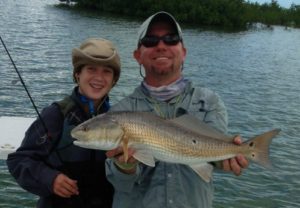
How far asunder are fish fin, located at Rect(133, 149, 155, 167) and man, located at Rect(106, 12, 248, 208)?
0.58 ft

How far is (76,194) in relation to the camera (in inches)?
171

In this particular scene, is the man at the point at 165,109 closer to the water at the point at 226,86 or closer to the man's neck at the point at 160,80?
the man's neck at the point at 160,80

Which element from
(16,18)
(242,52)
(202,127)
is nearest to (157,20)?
(202,127)

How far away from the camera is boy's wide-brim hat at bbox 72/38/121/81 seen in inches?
171

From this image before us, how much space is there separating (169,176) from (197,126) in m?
0.47

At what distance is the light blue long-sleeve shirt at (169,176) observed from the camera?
3875 mm

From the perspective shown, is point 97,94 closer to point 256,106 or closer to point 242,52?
point 256,106

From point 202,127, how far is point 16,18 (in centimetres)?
4214

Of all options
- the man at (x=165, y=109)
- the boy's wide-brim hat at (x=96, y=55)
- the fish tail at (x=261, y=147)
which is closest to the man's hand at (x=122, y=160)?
the man at (x=165, y=109)

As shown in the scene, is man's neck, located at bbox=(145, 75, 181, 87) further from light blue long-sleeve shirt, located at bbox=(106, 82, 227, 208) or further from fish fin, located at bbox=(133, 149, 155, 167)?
fish fin, located at bbox=(133, 149, 155, 167)

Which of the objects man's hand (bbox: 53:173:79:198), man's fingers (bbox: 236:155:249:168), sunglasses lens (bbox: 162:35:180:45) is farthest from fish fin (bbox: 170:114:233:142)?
man's hand (bbox: 53:173:79:198)

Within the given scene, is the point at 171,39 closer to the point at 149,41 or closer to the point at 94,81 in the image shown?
the point at 149,41

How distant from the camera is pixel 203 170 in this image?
3.76m

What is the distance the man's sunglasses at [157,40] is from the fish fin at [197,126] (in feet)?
2.42
